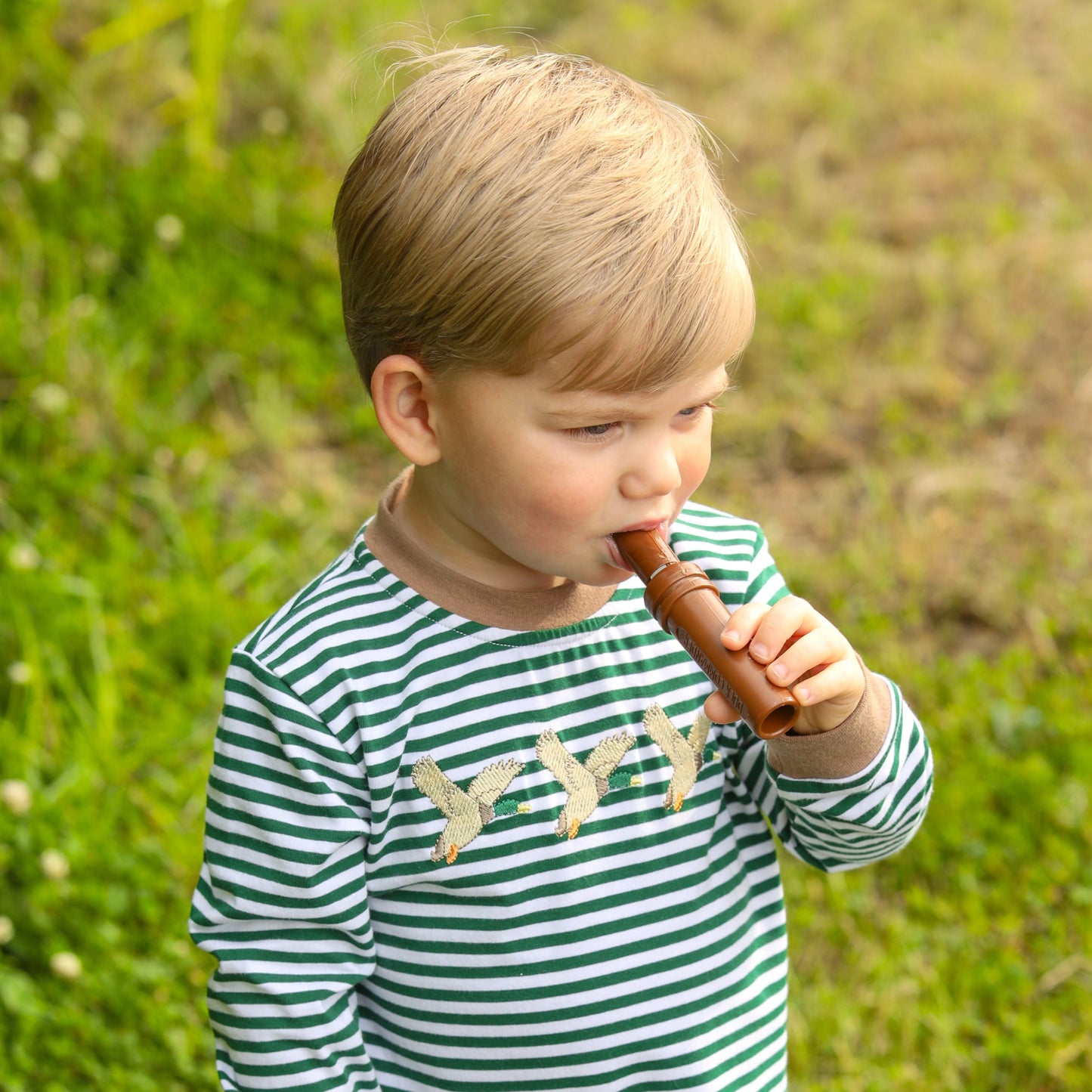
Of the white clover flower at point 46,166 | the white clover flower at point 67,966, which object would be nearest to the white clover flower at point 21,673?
the white clover flower at point 67,966

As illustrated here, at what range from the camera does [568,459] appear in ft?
4.57

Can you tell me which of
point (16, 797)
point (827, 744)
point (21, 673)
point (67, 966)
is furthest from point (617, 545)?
point (21, 673)

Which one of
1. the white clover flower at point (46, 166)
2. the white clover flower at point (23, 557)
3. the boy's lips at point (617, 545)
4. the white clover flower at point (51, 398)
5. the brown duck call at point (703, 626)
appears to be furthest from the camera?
the white clover flower at point (46, 166)

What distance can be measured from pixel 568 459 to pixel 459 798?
38cm

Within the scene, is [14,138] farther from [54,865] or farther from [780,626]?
[780,626]

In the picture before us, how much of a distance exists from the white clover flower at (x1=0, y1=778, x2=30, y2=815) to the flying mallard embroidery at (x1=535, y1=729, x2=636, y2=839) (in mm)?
1375

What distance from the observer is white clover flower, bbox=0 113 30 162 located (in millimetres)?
3805

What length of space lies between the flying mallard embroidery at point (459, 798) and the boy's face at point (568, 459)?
235 millimetres

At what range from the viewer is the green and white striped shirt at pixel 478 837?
4.80 ft

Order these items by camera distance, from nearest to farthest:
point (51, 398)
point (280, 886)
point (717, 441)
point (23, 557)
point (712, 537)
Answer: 1. point (280, 886)
2. point (712, 537)
3. point (23, 557)
4. point (51, 398)
5. point (717, 441)

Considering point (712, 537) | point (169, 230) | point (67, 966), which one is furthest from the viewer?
point (169, 230)

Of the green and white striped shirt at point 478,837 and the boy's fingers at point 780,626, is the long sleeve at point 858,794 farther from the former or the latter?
the boy's fingers at point 780,626

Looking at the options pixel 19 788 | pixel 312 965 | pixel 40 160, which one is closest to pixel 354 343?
pixel 312 965

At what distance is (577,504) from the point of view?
1404 millimetres
